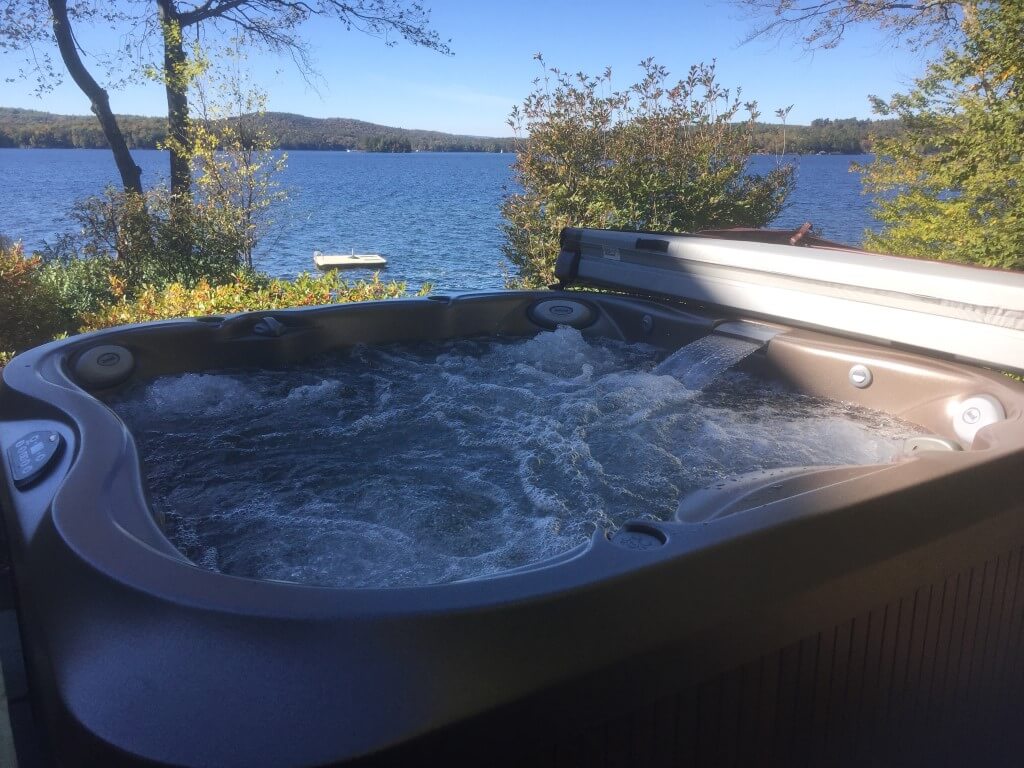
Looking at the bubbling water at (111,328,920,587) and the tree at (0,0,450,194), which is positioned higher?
the tree at (0,0,450,194)

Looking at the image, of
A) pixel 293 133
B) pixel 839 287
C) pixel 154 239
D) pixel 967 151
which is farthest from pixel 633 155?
pixel 839 287

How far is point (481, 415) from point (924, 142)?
4.10 meters

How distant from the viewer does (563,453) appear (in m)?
2.07

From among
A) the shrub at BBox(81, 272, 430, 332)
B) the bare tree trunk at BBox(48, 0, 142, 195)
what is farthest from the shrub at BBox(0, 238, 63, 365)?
the bare tree trunk at BBox(48, 0, 142, 195)

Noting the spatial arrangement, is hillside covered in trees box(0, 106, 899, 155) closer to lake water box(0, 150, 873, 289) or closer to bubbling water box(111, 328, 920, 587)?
lake water box(0, 150, 873, 289)

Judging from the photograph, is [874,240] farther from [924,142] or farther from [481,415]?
[481,415]

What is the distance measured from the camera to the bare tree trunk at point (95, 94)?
725 centimetres

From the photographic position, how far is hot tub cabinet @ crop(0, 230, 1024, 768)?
0.74 m

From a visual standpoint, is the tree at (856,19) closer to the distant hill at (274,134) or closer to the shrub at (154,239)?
the distant hill at (274,134)

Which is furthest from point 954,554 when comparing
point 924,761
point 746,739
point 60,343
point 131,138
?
point 131,138

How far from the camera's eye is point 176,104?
7188 mm

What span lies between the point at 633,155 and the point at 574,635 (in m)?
5.58

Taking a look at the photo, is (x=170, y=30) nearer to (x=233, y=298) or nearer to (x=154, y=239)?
(x=154, y=239)

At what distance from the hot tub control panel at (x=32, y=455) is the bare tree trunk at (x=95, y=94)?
643 centimetres
